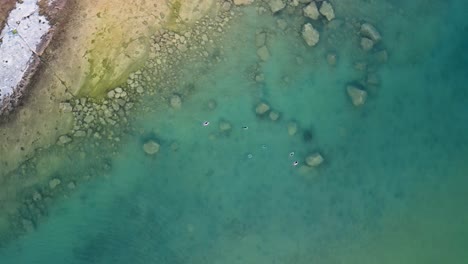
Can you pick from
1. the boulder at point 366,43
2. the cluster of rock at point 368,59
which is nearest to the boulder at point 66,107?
the cluster of rock at point 368,59

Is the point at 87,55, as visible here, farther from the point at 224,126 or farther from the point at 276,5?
the point at 276,5

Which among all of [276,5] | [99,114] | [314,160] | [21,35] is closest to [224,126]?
[314,160]

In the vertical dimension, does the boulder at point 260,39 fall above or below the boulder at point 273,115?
above

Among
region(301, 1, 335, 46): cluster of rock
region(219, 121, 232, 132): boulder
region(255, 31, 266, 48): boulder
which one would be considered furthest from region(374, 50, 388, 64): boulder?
region(219, 121, 232, 132): boulder

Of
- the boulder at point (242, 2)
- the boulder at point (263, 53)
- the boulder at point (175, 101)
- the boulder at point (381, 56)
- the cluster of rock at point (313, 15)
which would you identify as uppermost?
the boulder at point (242, 2)

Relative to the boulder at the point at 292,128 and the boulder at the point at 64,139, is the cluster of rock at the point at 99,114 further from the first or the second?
the boulder at the point at 292,128

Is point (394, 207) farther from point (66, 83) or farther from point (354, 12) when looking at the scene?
point (66, 83)
